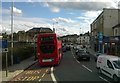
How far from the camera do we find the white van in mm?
15901

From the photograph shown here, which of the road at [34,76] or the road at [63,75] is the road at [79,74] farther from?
the road at [34,76]

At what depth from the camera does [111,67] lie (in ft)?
55.9

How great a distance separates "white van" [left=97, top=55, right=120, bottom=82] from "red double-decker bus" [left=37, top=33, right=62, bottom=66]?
8.50 metres

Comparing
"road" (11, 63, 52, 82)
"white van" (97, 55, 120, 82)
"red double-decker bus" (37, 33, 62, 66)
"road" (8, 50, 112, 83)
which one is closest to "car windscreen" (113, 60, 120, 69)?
"white van" (97, 55, 120, 82)

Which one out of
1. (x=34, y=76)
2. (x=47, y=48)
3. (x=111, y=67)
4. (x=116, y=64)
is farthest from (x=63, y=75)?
(x=47, y=48)

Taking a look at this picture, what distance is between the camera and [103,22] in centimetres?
6806

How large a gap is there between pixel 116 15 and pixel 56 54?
43376 mm

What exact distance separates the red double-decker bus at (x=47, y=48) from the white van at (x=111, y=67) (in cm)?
850

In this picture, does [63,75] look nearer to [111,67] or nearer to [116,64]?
[111,67]

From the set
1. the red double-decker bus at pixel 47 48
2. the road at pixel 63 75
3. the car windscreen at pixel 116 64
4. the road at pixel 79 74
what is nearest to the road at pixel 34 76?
the road at pixel 63 75

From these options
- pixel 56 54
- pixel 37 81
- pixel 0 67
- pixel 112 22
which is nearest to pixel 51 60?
pixel 56 54

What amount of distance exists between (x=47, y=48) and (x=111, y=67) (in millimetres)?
11732

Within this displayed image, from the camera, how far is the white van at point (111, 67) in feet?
52.2

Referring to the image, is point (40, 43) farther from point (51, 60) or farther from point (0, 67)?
point (0, 67)
